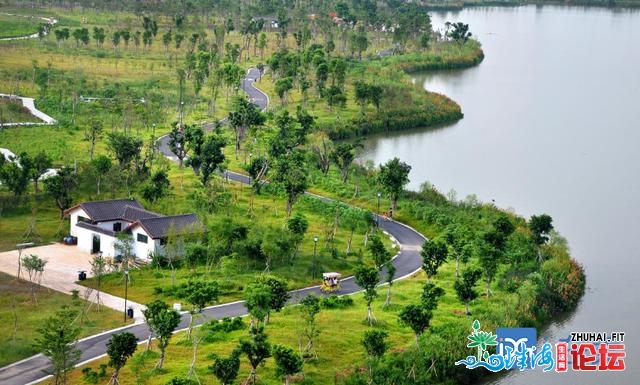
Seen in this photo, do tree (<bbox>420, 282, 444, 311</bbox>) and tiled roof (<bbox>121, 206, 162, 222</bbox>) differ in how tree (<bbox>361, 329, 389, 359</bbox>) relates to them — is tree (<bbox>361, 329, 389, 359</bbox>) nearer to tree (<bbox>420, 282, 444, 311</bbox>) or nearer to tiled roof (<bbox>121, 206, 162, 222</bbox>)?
tree (<bbox>420, 282, 444, 311</bbox>)

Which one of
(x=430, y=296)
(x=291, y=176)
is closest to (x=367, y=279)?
(x=430, y=296)

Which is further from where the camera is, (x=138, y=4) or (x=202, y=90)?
(x=138, y=4)

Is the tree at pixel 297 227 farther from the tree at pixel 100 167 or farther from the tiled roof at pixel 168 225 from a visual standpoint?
the tree at pixel 100 167

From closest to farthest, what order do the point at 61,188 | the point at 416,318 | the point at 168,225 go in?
the point at 416,318, the point at 168,225, the point at 61,188

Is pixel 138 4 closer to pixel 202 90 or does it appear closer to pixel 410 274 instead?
→ pixel 202 90

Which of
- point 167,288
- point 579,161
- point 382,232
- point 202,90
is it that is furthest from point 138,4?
point 167,288

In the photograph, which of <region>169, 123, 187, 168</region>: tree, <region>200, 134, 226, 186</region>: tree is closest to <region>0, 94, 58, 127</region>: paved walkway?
<region>169, 123, 187, 168</region>: tree

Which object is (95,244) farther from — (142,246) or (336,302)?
(336,302)
